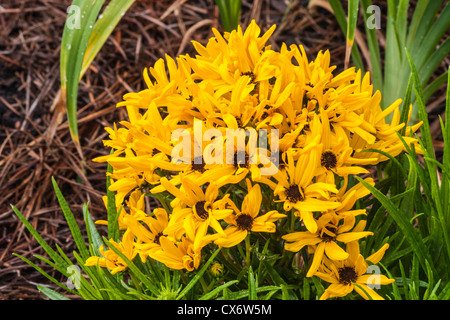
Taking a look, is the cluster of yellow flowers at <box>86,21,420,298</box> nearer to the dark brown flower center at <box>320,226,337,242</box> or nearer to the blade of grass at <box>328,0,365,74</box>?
the dark brown flower center at <box>320,226,337,242</box>

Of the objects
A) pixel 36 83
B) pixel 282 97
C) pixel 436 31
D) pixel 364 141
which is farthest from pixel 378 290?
pixel 36 83

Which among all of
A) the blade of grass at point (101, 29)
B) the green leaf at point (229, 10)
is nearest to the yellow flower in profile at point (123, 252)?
the blade of grass at point (101, 29)

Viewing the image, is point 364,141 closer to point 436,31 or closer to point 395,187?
point 395,187

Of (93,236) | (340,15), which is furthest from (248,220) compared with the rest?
(340,15)

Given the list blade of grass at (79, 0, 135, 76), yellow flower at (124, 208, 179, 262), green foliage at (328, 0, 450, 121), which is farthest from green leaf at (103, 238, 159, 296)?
green foliage at (328, 0, 450, 121)

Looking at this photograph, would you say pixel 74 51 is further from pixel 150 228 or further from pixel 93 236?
pixel 150 228
